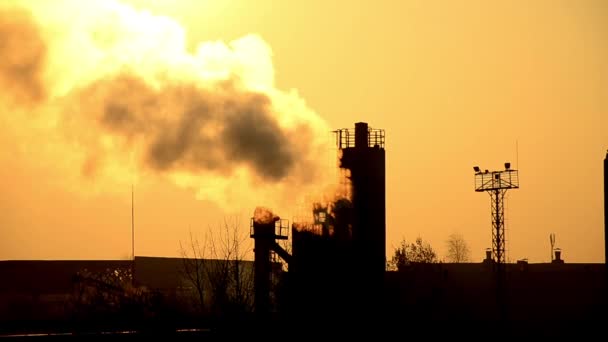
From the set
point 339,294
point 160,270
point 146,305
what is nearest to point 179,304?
point 146,305

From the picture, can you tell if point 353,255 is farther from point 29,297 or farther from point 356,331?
point 29,297

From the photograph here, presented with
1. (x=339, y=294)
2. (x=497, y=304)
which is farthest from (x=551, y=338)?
(x=339, y=294)

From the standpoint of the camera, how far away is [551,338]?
6850 centimetres

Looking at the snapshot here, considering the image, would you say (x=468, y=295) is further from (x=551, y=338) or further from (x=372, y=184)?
(x=372, y=184)

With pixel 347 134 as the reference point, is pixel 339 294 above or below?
below

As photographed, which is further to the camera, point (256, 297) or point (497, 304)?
point (497, 304)

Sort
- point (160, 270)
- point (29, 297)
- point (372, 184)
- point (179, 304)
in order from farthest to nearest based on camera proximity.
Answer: point (160, 270) < point (29, 297) < point (179, 304) < point (372, 184)

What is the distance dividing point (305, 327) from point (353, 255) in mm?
5809

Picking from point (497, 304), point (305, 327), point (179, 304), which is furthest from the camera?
point (497, 304)

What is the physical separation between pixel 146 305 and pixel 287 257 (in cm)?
685

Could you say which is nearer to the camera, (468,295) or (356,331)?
(356,331)

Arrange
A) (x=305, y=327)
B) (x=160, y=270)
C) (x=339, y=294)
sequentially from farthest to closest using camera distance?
(x=160, y=270) → (x=339, y=294) → (x=305, y=327)

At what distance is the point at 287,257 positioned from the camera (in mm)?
60656

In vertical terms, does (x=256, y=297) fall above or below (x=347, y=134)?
below
